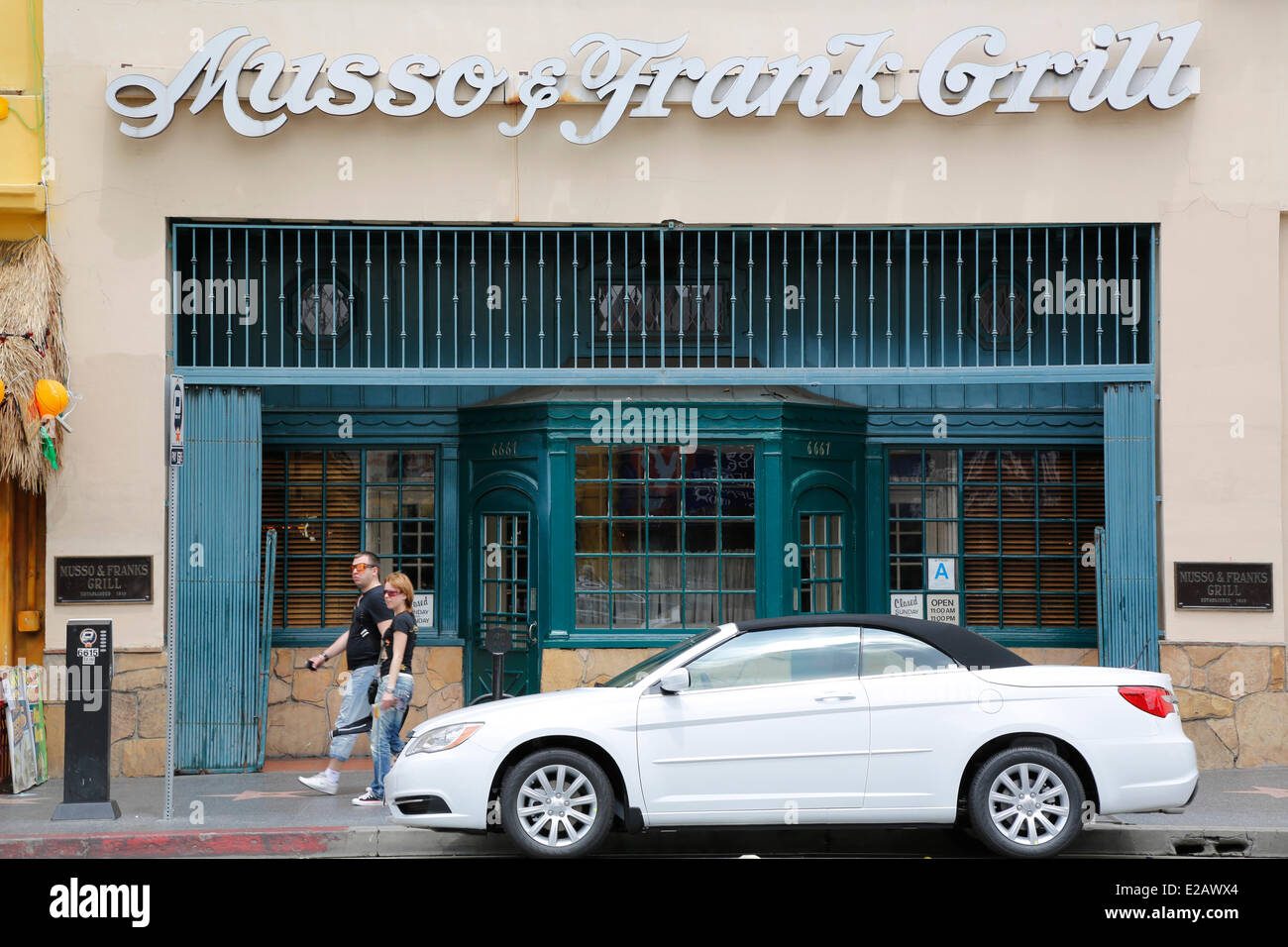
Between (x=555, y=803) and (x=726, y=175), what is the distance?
595 cm

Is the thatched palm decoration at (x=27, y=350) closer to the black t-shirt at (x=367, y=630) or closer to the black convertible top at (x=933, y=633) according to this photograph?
the black t-shirt at (x=367, y=630)

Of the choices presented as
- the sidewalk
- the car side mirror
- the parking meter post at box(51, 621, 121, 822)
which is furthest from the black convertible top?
the parking meter post at box(51, 621, 121, 822)

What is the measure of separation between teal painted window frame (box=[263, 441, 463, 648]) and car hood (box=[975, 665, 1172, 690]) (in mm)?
6004

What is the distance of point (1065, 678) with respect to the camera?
27.3 feet

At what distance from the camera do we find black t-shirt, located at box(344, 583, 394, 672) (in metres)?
10.2

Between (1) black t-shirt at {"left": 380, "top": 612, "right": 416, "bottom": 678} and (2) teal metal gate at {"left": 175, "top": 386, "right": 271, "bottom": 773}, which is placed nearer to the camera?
(1) black t-shirt at {"left": 380, "top": 612, "right": 416, "bottom": 678}

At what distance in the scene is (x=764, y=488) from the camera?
12.3 metres

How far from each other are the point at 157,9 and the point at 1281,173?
32.0 ft

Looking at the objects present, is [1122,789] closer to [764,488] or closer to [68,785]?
[764,488]

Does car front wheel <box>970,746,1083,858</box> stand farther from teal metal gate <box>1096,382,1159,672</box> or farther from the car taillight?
teal metal gate <box>1096,382,1159,672</box>

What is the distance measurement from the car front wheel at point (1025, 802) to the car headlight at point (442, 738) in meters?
3.09

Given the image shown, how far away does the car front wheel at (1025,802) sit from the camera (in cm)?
810

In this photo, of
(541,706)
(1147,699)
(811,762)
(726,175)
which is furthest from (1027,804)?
(726,175)

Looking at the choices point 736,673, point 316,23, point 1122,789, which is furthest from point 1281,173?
point 316,23
